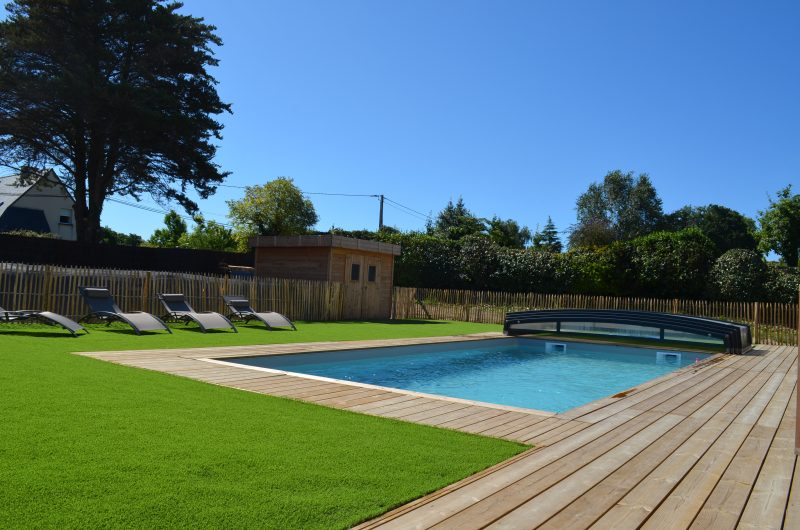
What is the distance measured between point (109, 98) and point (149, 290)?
11415 mm

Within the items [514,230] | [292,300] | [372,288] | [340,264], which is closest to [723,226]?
[514,230]

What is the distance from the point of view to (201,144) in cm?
2475

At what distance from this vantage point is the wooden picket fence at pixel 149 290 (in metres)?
11.5

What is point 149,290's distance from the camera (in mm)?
13383

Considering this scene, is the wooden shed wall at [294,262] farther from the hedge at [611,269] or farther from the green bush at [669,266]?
the green bush at [669,266]

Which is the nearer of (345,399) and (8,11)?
(345,399)

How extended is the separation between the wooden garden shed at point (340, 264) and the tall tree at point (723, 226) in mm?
41685

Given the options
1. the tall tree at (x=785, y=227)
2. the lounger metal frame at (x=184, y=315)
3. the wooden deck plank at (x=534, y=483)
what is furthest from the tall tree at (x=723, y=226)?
the wooden deck plank at (x=534, y=483)

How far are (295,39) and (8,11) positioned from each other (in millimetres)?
14531

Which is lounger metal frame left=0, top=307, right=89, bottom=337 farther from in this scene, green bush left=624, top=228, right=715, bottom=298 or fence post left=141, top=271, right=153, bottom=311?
green bush left=624, top=228, right=715, bottom=298

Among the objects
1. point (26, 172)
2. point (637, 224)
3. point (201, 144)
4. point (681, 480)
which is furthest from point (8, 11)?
point (637, 224)

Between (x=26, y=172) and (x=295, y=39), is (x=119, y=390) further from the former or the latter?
(x=26, y=172)

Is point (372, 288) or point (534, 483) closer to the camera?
point (534, 483)

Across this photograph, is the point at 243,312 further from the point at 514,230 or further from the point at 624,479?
the point at 514,230
